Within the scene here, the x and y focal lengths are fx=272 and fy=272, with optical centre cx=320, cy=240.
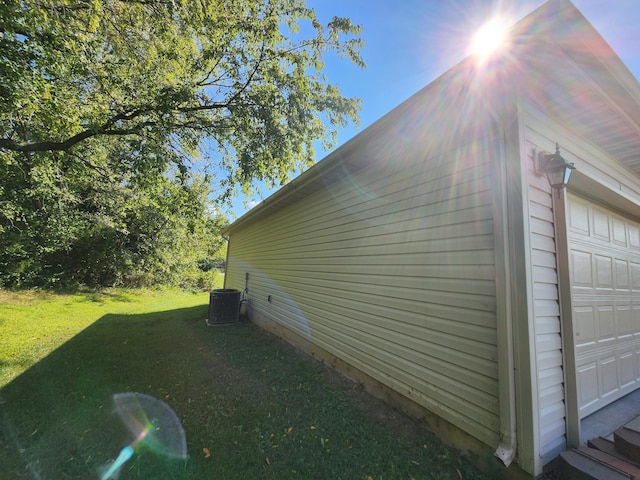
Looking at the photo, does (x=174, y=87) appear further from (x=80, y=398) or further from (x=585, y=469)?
(x=585, y=469)

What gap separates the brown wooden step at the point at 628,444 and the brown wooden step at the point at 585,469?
1.03 feet

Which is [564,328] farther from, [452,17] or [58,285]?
[58,285]

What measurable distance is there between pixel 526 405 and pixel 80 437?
3764 millimetres

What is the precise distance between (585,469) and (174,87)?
20.0 feet

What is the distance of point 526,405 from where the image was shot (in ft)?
6.27

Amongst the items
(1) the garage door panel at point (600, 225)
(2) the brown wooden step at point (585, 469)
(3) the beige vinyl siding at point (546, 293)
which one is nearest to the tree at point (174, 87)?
(3) the beige vinyl siding at point (546, 293)

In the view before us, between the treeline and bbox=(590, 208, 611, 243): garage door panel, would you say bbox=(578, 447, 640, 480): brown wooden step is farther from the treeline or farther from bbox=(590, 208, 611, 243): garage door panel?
the treeline

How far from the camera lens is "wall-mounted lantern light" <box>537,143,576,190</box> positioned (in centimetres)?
222

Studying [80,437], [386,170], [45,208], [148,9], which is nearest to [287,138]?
[386,170]

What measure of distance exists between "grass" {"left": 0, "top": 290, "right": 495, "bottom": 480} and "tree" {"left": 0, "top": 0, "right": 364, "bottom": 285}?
10.4 feet

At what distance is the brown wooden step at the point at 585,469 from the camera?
1.72 meters

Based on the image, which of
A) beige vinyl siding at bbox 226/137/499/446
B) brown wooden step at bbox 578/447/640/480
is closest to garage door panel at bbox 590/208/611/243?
beige vinyl siding at bbox 226/137/499/446

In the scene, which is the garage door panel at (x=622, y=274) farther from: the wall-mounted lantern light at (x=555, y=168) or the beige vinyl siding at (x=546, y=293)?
the wall-mounted lantern light at (x=555, y=168)

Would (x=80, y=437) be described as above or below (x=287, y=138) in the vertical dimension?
below
